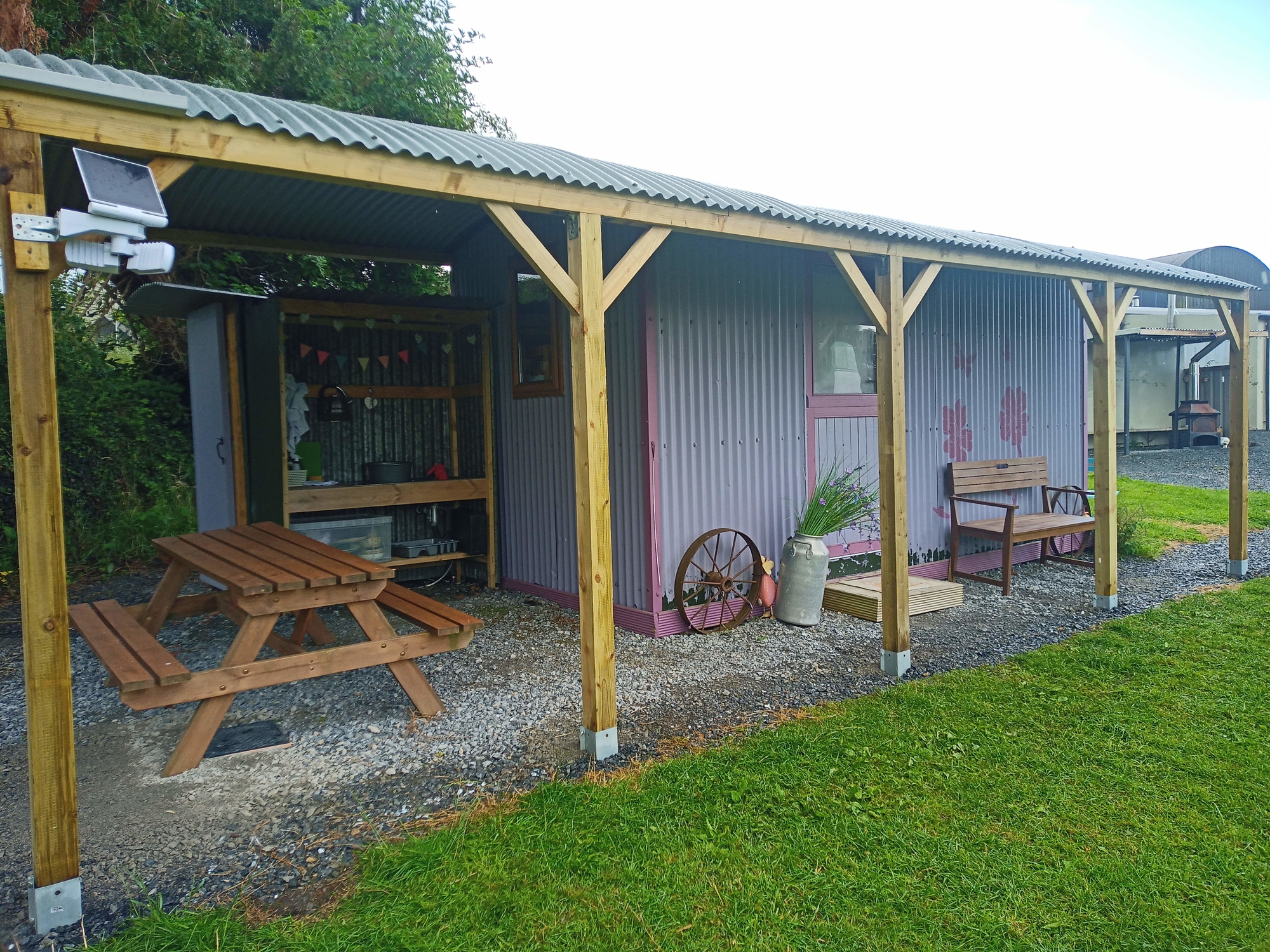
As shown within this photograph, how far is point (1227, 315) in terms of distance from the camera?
6949mm

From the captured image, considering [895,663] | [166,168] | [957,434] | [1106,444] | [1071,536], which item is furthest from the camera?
[1071,536]

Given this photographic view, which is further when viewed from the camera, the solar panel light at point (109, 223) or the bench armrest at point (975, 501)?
the bench armrest at point (975, 501)

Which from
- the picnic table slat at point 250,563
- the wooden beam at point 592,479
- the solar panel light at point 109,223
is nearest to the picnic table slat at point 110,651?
the picnic table slat at point 250,563

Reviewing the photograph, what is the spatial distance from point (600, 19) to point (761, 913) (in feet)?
81.8

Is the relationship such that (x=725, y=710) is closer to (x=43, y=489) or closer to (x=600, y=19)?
(x=43, y=489)

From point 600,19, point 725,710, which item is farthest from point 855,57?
point 725,710

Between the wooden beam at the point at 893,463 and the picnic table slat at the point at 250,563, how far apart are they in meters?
3.06

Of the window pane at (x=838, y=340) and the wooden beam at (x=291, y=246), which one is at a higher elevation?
the wooden beam at (x=291, y=246)

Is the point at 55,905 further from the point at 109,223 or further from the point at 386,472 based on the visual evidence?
the point at 386,472

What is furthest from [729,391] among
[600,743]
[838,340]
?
[600,743]

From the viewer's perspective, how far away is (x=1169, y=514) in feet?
32.6

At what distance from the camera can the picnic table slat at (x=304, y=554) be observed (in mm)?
3645

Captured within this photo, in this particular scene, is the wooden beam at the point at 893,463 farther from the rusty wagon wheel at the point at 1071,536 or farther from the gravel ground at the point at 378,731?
the rusty wagon wheel at the point at 1071,536

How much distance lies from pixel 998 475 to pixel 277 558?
597cm
